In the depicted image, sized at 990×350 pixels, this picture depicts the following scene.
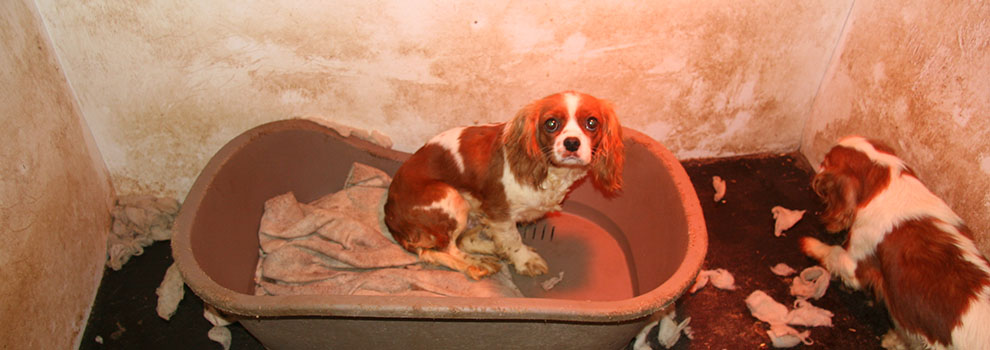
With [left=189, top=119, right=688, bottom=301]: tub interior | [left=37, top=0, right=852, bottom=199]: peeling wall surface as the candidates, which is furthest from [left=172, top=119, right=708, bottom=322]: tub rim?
[left=37, top=0, right=852, bottom=199]: peeling wall surface

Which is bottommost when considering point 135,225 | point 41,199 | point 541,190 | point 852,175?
point 135,225

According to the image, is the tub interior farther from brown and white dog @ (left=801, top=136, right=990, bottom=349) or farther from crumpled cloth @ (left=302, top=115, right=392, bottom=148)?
brown and white dog @ (left=801, top=136, right=990, bottom=349)

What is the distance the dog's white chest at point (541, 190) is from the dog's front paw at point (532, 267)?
348mm

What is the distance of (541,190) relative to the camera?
9.07ft

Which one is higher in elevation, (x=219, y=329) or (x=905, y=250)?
(x=905, y=250)

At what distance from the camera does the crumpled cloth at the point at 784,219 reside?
11.2 ft

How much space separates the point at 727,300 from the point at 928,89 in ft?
4.54

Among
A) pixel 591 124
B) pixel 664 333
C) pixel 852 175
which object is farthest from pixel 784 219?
pixel 591 124

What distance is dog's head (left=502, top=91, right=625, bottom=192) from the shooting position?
241 centimetres

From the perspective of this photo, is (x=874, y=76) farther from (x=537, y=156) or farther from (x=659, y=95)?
(x=537, y=156)

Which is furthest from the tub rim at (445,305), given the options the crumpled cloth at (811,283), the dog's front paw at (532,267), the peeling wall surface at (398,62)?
the peeling wall surface at (398,62)

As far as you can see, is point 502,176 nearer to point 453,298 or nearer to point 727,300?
point 453,298

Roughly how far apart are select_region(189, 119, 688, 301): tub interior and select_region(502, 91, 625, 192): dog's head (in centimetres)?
41

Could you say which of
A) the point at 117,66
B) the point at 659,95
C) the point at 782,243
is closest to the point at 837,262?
the point at 782,243
